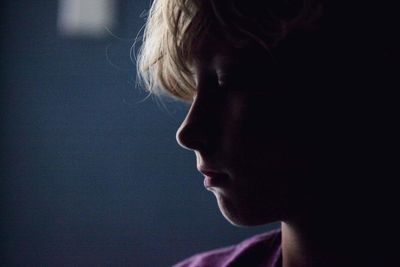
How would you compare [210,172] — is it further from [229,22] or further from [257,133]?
[229,22]

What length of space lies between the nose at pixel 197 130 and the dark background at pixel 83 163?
0.85 m

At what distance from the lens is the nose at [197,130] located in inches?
25.5

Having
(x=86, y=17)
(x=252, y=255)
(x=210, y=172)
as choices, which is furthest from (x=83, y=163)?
(x=210, y=172)

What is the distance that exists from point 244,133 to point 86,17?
1016mm

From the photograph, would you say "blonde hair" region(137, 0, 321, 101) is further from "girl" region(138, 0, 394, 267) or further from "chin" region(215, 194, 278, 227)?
"chin" region(215, 194, 278, 227)

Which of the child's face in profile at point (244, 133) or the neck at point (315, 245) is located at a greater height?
the child's face in profile at point (244, 133)

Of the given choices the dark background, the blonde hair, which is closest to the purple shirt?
the blonde hair

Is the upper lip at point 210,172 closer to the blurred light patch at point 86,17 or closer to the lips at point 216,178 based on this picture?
the lips at point 216,178

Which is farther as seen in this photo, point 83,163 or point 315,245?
point 83,163

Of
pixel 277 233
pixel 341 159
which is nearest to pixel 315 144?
pixel 341 159

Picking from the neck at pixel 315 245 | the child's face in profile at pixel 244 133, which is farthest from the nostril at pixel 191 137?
the neck at pixel 315 245

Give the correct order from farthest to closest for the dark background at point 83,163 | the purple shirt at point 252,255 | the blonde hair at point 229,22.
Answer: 1. the dark background at point 83,163
2. the purple shirt at point 252,255
3. the blonde hair at point 229,22

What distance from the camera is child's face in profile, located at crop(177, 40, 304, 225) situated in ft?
2.07

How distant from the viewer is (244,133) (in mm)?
638
